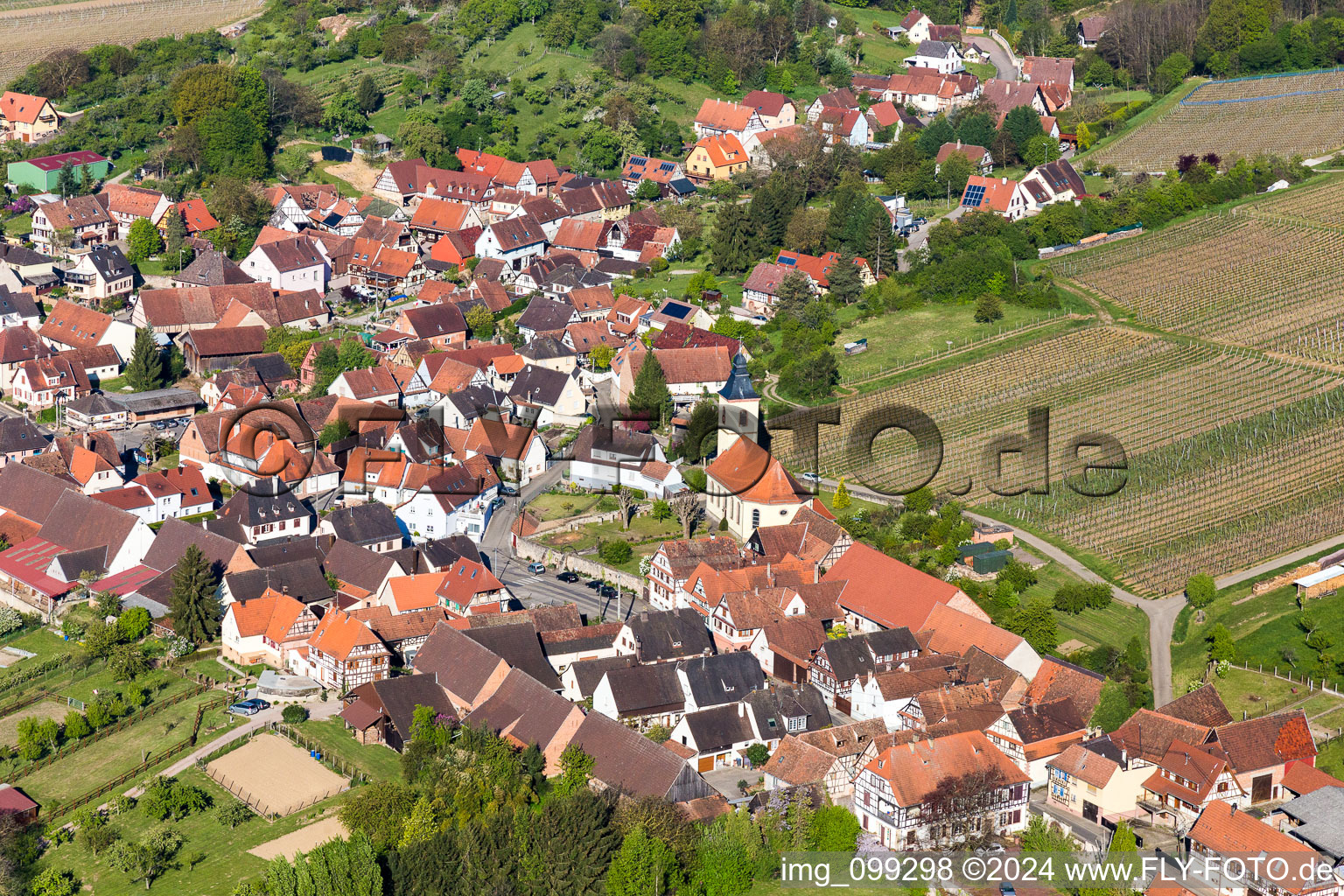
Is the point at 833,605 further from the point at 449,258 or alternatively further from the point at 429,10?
the point at 429,10

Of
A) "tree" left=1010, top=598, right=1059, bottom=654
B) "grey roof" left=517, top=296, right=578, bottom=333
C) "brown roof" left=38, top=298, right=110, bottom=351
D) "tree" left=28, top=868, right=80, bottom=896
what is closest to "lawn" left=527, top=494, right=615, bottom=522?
"grey roof" left=517, top=296, right=578, bottom=333

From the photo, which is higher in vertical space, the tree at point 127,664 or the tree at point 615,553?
the tree at point 127,664

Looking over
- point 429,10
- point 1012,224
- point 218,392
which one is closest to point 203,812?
point 218,392

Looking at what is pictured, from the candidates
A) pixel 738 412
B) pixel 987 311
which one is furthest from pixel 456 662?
pixel 987 311

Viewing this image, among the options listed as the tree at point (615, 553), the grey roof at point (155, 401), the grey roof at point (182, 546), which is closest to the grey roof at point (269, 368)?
the grey roof at point (155, 401)

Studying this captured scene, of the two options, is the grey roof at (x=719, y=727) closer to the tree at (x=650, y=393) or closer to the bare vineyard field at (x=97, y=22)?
the tree at (x=650, y=393)

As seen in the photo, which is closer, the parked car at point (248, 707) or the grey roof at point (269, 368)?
the parked car at point (248, 707)
